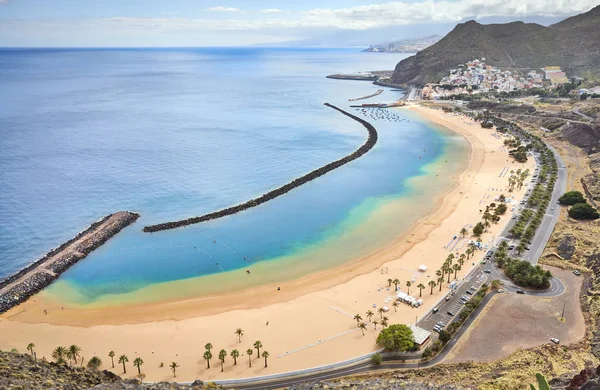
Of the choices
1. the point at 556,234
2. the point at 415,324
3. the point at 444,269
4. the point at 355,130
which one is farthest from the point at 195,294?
the point at 355,130

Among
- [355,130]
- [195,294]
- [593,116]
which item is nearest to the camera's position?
[195,294]

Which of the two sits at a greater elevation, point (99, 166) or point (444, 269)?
point (99, 166)

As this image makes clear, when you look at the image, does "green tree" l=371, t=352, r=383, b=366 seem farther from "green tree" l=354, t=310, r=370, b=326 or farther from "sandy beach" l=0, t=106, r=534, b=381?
"green tree" l=354, t=310, r=370, b=326

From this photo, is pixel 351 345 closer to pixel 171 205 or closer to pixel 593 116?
pixel 171 205

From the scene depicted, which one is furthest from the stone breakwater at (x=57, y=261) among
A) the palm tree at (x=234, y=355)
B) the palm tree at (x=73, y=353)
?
the palm tree at (x=234, y=355)

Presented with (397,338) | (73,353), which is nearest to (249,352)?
(397,338)

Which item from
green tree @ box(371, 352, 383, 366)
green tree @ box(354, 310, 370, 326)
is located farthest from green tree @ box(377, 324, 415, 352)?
green tree @ box(354, 310, 370, 326)

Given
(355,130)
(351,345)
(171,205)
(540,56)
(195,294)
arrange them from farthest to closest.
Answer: (540,56) < (355,130) < (171,205) < (195,294) < (351,345)
